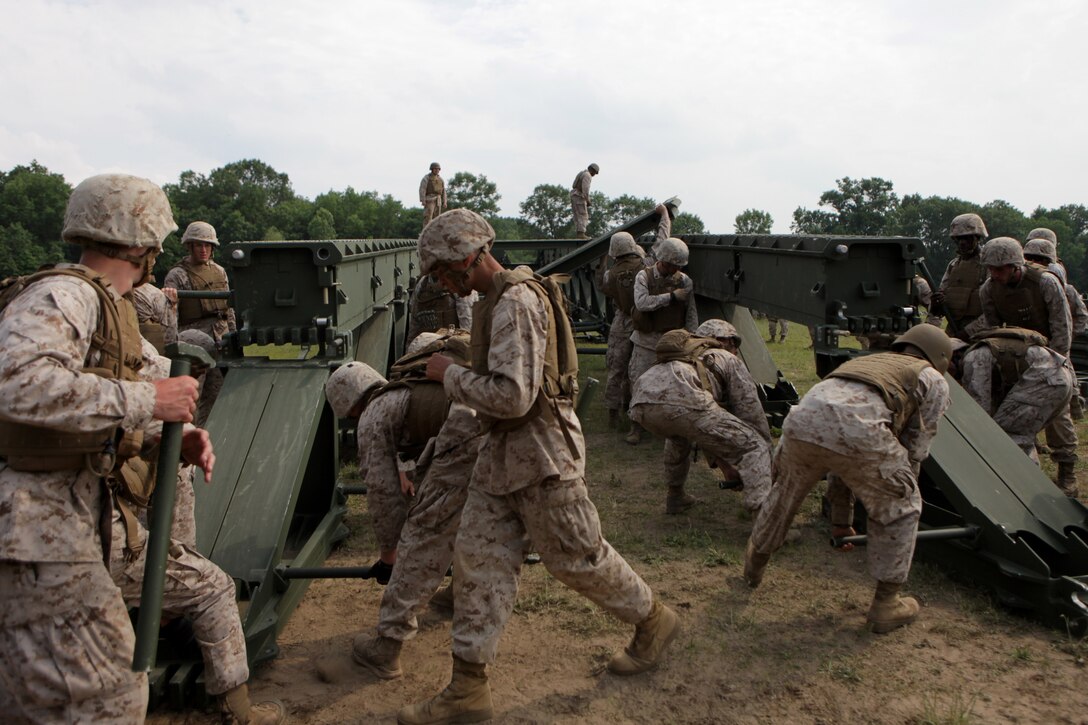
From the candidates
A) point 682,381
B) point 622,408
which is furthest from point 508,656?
point 622,408

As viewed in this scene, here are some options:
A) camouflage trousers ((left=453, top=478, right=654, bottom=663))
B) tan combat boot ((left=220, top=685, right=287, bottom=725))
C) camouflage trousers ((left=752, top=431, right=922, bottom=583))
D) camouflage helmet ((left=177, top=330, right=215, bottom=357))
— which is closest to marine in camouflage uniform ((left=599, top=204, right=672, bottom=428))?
camouflage helmet ((left=177, top=330, right=215, bottom=357))

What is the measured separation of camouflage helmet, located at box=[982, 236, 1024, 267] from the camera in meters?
6.83

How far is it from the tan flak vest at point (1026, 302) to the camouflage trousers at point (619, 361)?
3.34 m

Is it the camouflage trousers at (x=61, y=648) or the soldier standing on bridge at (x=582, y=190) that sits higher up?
the soldier standing on bridge at (x=582, y=190)

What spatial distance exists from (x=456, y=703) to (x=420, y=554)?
0.67 m

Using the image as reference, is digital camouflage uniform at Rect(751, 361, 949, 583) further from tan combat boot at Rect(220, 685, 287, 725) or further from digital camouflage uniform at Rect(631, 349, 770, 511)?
tan combat boot at Rect(220, 685, 287, 725)

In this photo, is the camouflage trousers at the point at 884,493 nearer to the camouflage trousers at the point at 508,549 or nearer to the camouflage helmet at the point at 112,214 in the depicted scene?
the camouflage trousers at the point at 508,549

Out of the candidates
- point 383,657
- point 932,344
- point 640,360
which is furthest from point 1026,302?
point 383,657

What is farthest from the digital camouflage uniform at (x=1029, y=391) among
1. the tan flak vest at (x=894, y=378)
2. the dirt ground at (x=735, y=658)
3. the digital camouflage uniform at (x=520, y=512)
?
A: the digital camouflage uniform at (x=520, y=512)

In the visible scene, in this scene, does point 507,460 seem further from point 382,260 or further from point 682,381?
point 382,260

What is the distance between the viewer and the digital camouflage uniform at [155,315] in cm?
638

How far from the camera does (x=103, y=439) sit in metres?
2.46

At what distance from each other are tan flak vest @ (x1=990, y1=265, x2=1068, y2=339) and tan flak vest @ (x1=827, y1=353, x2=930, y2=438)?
3.25 m

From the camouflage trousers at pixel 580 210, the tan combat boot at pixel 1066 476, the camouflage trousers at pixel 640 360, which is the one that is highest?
the camouflage trousers at pixel 580 210
